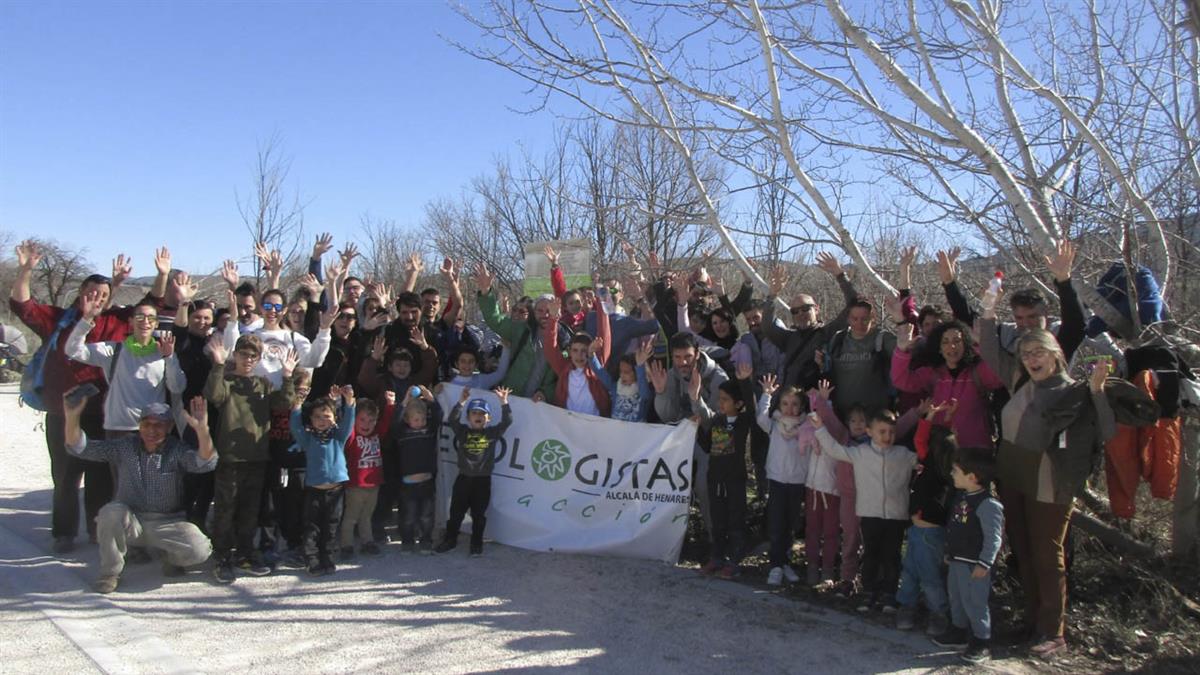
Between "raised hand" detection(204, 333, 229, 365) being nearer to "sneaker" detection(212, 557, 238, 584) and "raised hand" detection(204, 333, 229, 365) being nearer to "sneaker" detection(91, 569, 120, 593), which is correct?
"sneaker" detection(212, 557, 238, 584)

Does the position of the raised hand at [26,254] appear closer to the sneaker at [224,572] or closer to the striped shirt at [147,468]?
the striped shirt at [147,468]

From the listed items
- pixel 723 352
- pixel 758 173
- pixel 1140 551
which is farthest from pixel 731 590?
pixel 758 173

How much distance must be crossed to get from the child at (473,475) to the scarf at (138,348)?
7.73 ft

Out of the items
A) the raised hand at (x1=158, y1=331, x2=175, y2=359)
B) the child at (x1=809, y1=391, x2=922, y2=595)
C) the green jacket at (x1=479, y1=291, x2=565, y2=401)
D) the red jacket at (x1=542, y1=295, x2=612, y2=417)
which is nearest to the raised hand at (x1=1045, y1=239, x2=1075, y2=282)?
the child at (x1=809, y1=391, x2=922, y2=595)

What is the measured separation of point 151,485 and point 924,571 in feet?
17.2

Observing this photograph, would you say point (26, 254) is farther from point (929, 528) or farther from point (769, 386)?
point (929, 528)

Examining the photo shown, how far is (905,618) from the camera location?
5.13 meters

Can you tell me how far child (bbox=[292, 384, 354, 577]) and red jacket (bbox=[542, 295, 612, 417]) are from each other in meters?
1.76

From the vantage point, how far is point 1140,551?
569 centimetres

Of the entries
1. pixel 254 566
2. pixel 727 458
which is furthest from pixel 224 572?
pixel 727 458

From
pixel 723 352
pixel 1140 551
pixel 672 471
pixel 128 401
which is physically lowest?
pixel 1140 551

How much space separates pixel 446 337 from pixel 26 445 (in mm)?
7954

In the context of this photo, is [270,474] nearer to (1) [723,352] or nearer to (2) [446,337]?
(2) [446,337]

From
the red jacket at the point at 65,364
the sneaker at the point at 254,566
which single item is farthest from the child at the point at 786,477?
the red jacket at the point at 65,364
